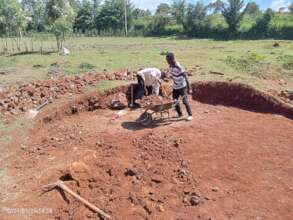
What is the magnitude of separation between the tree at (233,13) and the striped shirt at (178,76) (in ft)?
82.8

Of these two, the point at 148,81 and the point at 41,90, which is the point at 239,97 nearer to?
the point at 148,81

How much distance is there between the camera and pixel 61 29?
59.1 ft

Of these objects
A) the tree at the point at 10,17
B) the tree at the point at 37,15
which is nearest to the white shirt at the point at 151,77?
the tree at the point at 37,15

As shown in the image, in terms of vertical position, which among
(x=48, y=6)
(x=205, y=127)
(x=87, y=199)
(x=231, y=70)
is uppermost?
(x=48, y=6)

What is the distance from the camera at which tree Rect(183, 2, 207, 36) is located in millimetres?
34656

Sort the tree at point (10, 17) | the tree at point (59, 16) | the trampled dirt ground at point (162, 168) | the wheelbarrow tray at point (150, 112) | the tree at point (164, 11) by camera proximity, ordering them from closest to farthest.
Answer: the trampled dirt ground at point (162, 168)
the wheelbarrow tray at point (150, 112)
the tree at point (59, 16)
the tree at point (10, 17)
the tree at point (164, 11)

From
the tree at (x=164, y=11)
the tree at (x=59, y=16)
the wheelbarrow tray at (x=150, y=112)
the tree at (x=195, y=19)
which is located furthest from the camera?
the tree at (x=164, y=11)

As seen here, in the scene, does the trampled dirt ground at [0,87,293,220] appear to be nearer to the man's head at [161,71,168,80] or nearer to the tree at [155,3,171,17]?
the man's head at [161,71,168,80]

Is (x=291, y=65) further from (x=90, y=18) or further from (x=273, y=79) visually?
(x=90, y=18)

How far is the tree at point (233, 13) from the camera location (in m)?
30.4

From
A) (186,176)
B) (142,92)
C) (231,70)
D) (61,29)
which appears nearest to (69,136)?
(142,92)

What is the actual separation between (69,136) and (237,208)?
4078mm

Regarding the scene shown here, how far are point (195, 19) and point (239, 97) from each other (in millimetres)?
27796
